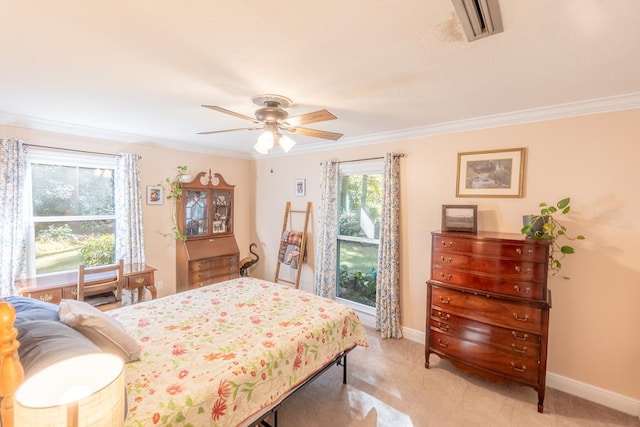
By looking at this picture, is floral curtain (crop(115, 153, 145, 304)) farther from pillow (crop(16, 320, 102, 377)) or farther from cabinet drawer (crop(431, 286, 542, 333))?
cabinet drawer (crop(431, 286, 542, 333))

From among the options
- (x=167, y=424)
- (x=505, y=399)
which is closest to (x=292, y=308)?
(x=167, y=424)

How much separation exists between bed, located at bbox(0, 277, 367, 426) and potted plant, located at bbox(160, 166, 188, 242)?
1.60m

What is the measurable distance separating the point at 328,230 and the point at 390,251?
38.4 inches

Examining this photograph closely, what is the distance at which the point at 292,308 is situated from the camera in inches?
96.9

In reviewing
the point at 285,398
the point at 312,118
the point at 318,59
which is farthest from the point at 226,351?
the point at 318,59

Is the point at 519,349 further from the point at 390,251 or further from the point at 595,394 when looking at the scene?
the point at 390,251

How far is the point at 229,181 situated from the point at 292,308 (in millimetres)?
3059

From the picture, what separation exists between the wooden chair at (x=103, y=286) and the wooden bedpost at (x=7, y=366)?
7.26 ft

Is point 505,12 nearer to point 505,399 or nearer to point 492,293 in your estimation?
point 492,293

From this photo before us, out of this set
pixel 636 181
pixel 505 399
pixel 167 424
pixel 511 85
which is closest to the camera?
pixel 167 424

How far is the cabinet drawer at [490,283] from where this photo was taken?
7.33 feet

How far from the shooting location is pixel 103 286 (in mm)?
2811

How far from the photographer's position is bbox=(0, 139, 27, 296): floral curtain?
277cm

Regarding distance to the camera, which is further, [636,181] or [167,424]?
[636,181]
